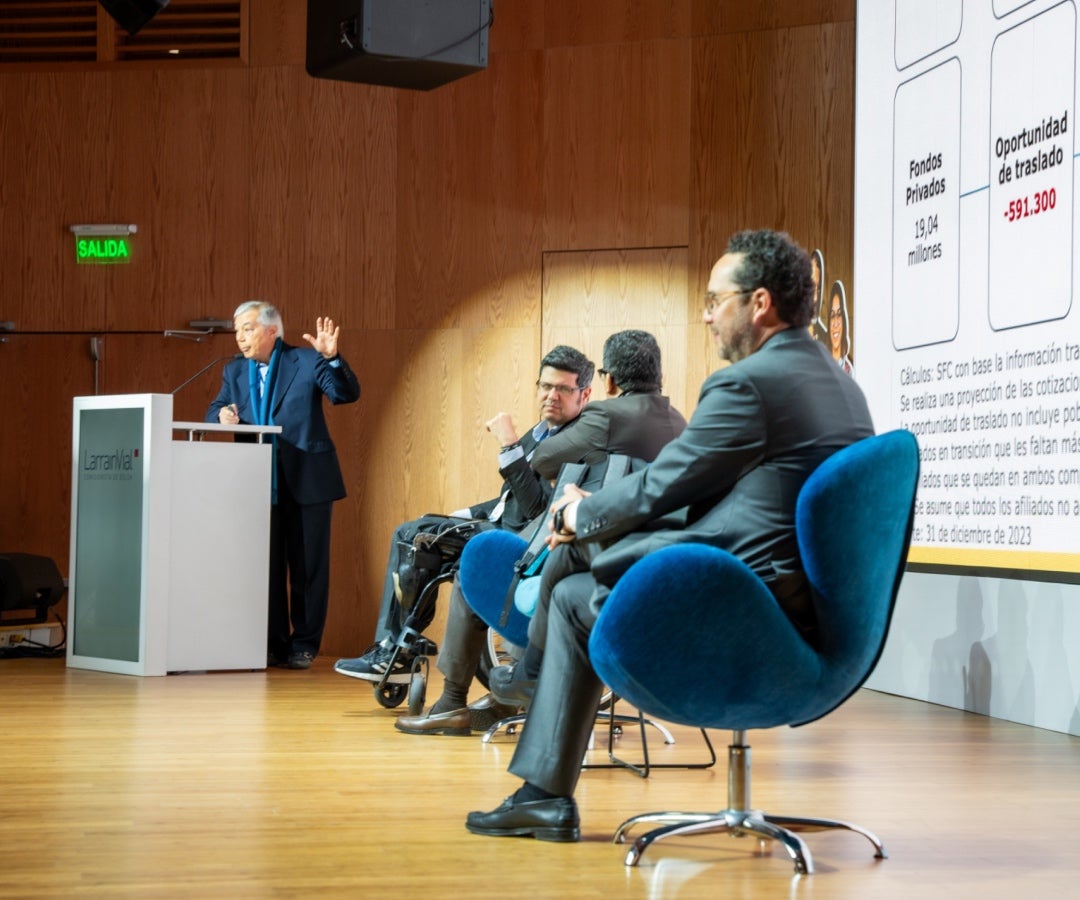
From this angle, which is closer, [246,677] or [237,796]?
[237,796]

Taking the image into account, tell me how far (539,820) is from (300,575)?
13.8ft

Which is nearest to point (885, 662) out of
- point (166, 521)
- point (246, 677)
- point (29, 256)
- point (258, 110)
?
→ point (246, 677)

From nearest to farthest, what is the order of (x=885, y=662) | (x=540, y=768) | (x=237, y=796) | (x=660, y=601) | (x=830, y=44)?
1. (x=660, y=601)
2. (x=540, y=768)
3. (x=237, y=796)
4. (x=885, y=662)
5. (x=830, y=44)

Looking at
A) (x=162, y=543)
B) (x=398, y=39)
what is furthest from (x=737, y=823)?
(x=398, y=39)

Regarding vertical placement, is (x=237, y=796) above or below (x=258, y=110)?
below

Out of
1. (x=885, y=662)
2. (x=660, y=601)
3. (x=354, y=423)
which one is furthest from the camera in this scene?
(x=354, y=423)

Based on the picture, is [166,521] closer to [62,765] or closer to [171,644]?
[171,644]

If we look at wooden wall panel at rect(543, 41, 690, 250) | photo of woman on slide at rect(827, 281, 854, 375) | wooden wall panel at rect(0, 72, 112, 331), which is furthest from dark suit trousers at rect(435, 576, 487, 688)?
wooden wall panel at rect(0, 72, 112, 331)

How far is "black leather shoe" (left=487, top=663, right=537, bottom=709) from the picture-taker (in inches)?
153

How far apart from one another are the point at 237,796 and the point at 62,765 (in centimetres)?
69

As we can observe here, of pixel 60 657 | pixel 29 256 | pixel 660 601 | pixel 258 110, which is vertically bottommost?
pixel 60 657

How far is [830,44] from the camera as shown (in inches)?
272

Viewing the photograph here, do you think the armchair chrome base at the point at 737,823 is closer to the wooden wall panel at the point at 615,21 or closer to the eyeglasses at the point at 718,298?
the eyeglasses at the point at 718,298

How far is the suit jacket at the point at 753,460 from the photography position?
254 centimetres
